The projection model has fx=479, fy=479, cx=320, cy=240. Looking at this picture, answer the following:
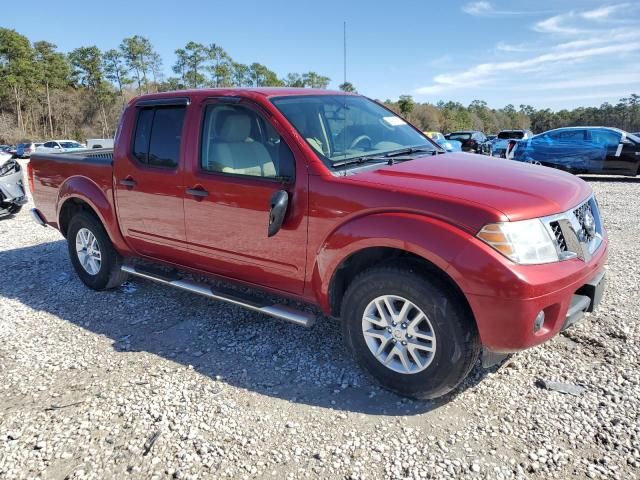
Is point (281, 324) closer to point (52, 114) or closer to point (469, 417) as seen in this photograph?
point (469, 417)

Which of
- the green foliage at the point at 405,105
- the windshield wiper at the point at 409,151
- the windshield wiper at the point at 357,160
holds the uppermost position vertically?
the green foliage at the point at 405,105

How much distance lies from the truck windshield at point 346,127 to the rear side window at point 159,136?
960 mm

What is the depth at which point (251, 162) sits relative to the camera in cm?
348

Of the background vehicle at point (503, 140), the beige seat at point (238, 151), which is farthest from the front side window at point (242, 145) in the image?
the background vehicle at point (503, 140)

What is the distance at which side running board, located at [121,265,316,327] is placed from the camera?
10.6 ft

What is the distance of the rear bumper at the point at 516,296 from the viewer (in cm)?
247

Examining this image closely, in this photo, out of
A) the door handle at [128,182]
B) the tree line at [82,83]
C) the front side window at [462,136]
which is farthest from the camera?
the tree line at [82,83]

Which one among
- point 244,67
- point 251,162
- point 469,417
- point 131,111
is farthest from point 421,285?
point 244,67

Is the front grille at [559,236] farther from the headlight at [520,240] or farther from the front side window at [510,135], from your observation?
the front side window at [510,135]

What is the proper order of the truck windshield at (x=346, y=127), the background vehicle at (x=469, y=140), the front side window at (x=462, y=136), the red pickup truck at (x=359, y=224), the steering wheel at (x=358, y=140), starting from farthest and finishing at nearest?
the front side window at (x=462, y=136) → the background vehicle at (x=469, y=140) → the steering wheel at (x=358, y=140) → the truck windshield at (x=346, y=127) → the red pickup truck at (x=359, y=224)

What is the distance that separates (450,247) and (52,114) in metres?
68.8

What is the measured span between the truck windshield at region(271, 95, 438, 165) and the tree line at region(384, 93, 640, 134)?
2052 inches

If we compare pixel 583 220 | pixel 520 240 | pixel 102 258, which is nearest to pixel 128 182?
pixel 102 258

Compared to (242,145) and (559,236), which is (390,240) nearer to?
(559,236)
